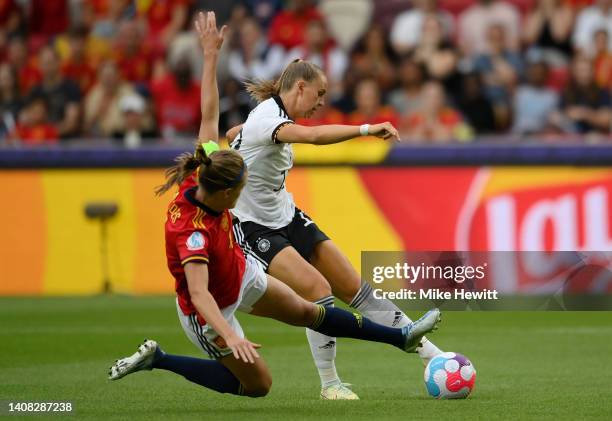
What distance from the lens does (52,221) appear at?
15227 mm

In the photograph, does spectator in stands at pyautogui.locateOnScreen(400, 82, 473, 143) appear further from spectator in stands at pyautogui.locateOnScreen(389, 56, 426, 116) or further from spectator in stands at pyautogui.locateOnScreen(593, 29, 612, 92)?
spectator in stands at pyautogui.locateOnScreen(593, 29, 612, 92)

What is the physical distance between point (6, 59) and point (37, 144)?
4.17 m

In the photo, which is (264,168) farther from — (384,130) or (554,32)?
Result: (554,32)

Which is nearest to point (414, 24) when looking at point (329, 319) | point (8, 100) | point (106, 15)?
point (106, 15)

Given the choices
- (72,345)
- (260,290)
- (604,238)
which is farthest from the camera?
(604,238)

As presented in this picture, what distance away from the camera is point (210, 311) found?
6867 millimetres

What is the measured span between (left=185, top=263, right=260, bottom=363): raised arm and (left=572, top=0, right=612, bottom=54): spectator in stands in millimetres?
10975

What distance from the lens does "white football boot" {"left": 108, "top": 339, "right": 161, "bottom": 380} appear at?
7.60 m

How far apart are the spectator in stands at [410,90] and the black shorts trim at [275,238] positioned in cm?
787

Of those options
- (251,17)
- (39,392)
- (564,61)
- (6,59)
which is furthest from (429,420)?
(6,59)

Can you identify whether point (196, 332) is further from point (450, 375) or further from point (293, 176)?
point (293, 176)

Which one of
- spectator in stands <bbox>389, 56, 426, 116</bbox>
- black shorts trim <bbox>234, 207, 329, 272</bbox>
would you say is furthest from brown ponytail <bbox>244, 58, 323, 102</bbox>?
spectator in stands <bbox>389, 56, 426, 116</bbox>

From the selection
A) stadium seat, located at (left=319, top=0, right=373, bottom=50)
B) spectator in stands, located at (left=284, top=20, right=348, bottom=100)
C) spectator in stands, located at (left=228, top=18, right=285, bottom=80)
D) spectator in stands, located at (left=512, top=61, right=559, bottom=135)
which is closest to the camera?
spectator in stands, located at (left=512, top=61, right=559, bottom=135)

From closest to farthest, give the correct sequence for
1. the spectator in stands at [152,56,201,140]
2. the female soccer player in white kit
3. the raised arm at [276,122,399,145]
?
the raised arm at [276,122,399,145] → the female soccer player in white kit → the spectator in stands at [152,56,201,140]
